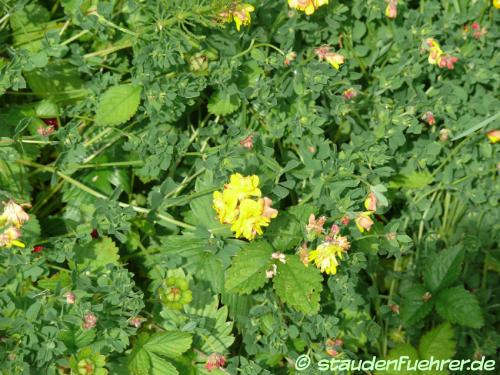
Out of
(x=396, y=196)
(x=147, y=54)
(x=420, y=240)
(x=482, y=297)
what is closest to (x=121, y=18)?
(x=147, y=54)

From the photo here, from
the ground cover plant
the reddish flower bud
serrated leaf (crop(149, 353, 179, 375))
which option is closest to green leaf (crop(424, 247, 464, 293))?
the ground cover plant

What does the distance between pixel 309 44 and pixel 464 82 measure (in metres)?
0.88

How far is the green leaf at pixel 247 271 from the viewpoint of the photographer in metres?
2.63

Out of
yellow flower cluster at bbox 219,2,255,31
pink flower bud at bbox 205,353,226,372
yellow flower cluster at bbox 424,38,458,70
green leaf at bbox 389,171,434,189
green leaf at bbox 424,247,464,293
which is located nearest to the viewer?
yellow flower cluster at bbox 219,2,255,31

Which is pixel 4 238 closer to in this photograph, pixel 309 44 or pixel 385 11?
pixel 309 44

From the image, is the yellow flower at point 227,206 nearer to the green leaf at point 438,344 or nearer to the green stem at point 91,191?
the green stem at point 91,191

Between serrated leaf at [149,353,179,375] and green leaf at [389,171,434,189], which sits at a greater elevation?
green leaf at [389,171,434,189]

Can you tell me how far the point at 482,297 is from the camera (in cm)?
329

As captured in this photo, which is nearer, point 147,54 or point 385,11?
point 147,54

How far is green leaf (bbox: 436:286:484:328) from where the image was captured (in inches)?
117

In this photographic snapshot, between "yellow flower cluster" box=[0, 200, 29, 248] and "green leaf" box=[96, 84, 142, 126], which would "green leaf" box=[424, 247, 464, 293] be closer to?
"green leaf" box=[96, 84, 142, 126]

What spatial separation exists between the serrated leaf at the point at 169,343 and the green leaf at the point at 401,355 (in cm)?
98

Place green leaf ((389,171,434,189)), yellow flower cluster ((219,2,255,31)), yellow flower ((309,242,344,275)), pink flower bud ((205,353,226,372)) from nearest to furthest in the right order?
yellow flower ((309,242,344,275)), yellow flower cluster ((219,2,255,31)), pink flower bud ((205,353,226,372)), green leaf ((389,171,434,189))

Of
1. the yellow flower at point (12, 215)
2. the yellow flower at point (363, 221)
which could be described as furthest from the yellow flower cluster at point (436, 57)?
the yellow flower at point (12, 215)
